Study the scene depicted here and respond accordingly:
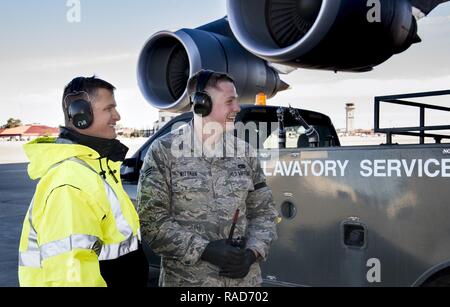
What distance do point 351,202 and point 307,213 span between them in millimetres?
357

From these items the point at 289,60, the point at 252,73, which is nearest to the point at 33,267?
the point at 289,60

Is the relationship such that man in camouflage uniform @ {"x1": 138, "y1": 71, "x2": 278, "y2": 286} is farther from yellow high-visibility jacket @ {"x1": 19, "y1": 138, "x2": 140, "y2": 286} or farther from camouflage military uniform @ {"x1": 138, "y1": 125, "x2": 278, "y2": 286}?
yellow high-visibility jacket @ {"x1": 19, "y1": 138, "x2": 140, "y2": 286}

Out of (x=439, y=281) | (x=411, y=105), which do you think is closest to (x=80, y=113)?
(x=439, y=281)

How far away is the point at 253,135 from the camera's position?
422 centimetres

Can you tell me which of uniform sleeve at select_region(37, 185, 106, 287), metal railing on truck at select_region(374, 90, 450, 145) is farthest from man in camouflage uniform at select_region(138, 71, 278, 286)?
metal railing on truck at select_region(374, 90, 450, 145)

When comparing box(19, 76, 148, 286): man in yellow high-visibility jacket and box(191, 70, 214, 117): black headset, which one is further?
box(191, 70, 214, 117): black headset

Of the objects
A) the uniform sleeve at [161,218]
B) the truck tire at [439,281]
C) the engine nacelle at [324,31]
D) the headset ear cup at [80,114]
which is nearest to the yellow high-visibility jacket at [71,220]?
the headset ear cup at [80,114]

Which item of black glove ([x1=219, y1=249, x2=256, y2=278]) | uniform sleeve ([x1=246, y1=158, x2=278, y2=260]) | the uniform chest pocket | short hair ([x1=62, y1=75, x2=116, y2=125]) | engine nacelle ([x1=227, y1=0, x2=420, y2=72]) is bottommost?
black glove ([x1=219, y1=249, x2=256, y2=278])

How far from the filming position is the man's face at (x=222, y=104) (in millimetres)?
2332

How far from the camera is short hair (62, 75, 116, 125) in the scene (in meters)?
1.92

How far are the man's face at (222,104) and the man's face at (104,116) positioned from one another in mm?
503

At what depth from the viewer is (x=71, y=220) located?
1.54 meters

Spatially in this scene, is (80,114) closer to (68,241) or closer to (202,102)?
(68,241)

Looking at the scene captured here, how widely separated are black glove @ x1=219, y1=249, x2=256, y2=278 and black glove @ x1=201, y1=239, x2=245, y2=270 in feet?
0.04
